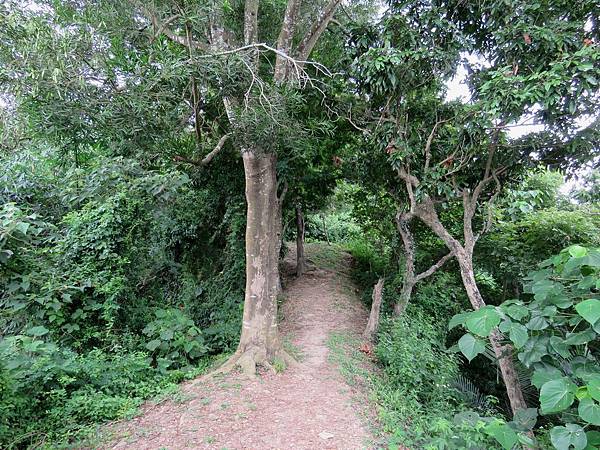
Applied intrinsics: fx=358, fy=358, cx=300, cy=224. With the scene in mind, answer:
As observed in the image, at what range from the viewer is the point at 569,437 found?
243 cm

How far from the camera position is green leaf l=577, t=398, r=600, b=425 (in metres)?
2.27

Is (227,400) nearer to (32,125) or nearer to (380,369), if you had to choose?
(380,369)

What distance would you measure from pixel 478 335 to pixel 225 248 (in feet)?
22.5

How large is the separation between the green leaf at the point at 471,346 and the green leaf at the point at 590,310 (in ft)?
2.28

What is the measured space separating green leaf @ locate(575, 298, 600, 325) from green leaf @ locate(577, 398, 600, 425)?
1.69ft

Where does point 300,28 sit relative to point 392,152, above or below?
above

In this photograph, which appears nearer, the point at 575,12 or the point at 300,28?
the point at 575,12

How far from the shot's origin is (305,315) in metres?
7.66

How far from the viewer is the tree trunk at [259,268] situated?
16.9ft

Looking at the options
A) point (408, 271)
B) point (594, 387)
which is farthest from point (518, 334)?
point (408, 271)

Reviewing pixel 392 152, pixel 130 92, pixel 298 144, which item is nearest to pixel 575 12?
pixel 392 152

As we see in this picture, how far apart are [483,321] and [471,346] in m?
0.22

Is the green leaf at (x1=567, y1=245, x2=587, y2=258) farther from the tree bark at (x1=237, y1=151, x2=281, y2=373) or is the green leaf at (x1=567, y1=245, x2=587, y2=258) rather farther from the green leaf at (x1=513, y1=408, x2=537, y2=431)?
the tree bark at (x1=237, y1=151, x2=281, y2=373)

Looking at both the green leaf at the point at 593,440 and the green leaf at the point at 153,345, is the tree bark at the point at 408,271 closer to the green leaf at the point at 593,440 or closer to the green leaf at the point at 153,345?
the green leaf at the point at 153,345
